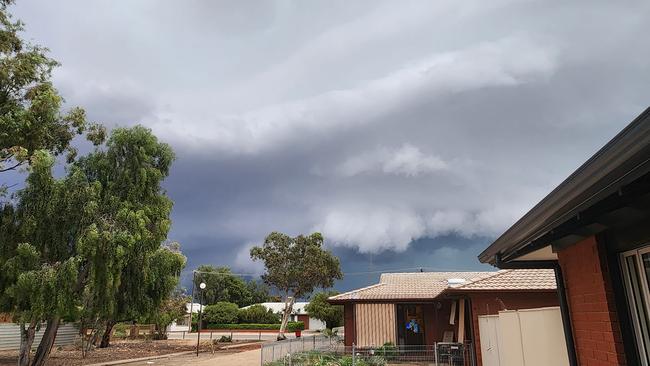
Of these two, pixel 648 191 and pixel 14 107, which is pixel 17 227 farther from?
pixel 648 191

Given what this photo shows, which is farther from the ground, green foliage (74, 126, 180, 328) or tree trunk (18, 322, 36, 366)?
green foliage (74, 126, 180, 328)

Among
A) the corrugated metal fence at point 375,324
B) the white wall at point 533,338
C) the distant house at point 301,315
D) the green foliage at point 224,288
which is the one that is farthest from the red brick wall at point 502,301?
the green foliage at point 224,288

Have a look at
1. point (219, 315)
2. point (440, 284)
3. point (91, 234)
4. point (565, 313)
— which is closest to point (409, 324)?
point (440, 284)

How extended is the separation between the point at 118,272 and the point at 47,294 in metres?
2.33

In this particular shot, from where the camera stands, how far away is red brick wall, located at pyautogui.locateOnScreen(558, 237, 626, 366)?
12.7 feet

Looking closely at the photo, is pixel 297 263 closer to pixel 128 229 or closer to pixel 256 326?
pixel 256 326

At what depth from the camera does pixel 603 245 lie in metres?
3.99

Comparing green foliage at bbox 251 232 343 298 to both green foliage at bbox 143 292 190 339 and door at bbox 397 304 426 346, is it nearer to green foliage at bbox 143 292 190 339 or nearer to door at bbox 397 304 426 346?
green foliage at bbox 143 292 190 339

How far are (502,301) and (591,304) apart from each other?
1044 cm

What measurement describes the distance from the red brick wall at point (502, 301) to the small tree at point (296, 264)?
32.4m

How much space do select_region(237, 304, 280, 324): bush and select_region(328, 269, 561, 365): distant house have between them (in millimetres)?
30536

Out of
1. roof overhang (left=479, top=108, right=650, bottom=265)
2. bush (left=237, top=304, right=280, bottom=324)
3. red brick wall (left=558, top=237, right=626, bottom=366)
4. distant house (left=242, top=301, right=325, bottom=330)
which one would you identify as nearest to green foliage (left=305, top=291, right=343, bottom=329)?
bush (left=237, top=304, right=280, bottom=324)

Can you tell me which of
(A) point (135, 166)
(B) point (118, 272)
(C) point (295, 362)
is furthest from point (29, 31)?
(C) point (295, 362)

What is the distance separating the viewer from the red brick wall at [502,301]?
1382cm
